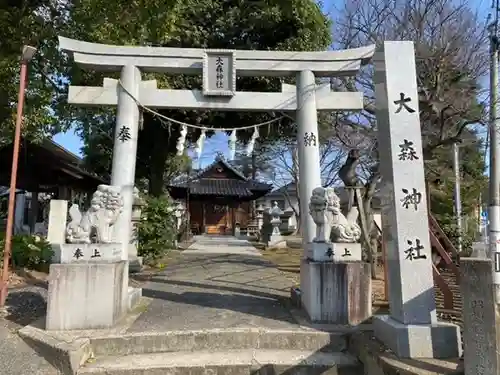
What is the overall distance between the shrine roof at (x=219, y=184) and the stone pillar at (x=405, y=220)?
27.3 metres

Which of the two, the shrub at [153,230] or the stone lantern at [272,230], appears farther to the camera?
the stone lantern at [272,230]

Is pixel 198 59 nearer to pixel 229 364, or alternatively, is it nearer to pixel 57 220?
pixel 229 364

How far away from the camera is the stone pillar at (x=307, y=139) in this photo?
7.19 metres

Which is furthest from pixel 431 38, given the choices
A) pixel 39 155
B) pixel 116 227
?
pixel 39 155

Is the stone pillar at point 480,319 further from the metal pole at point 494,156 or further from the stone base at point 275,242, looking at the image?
the stone base at point 275,242

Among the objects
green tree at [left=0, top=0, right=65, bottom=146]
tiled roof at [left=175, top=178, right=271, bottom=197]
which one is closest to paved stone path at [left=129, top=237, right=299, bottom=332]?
green tree at [left=0, top=0, right=65, bottom=146]

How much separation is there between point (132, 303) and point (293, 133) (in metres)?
12.3

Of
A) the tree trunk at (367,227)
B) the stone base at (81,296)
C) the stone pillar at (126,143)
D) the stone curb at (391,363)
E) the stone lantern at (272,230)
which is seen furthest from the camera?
the stone lantern at (272,230)

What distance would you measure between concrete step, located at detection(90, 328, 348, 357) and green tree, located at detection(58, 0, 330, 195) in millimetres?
6695

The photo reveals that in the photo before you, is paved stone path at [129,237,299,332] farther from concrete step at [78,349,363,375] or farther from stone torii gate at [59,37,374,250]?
stone torii gate at [59,37,374,250]

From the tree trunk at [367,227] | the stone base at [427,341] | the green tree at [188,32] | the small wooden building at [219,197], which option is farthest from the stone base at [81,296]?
the small wooden building at [219,197]

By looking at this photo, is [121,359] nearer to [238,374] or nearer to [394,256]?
[238,374]

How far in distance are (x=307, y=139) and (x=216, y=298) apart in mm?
3299

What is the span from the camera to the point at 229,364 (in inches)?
182
